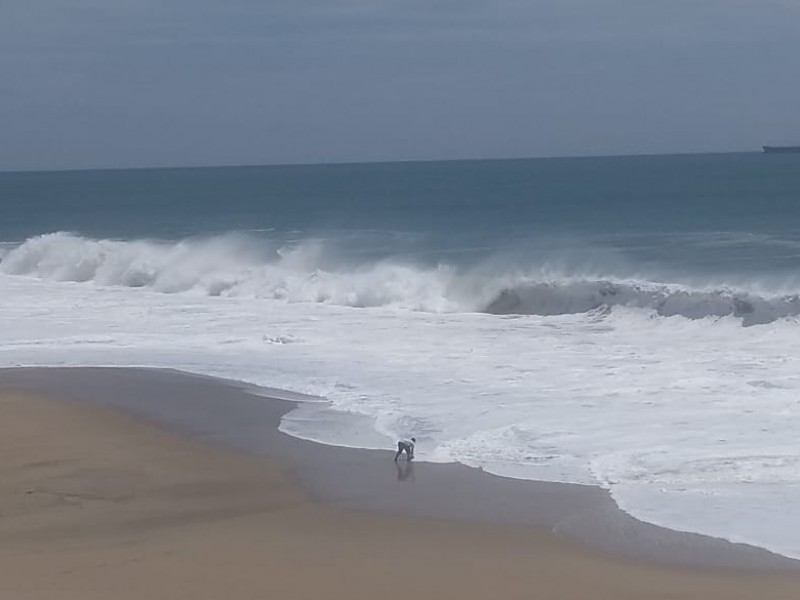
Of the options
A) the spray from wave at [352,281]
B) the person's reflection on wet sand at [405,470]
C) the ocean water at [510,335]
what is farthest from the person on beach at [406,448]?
the spray from wave at [352,281]

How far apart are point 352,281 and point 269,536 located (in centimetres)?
1880

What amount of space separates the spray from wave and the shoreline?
1006 cm

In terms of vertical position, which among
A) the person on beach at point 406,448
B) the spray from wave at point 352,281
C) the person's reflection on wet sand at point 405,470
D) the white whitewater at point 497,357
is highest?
the spray from wave at point 352,281

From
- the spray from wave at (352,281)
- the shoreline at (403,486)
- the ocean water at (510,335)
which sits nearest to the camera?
the shoreline at (403,486)

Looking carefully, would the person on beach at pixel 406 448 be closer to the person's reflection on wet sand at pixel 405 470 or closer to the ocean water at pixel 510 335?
the person's reflection on wet sand at pixel 405 470

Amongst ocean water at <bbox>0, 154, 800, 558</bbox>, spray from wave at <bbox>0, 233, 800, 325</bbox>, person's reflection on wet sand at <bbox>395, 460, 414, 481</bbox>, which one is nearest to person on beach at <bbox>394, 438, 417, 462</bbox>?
person's reflection on wet sand at <bbox>395, 460, 414, 481</bbox>

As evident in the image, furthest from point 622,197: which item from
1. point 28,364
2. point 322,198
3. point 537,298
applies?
point 28,364

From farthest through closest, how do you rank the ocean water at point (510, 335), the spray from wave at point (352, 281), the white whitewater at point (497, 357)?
the spray from wave at point (352, 281)
the ocean water at point (510, 335)
the white whitewater at point (497, 357)

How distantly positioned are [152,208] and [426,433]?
63.3 metres

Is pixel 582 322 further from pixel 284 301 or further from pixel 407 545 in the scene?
pixel 407 545

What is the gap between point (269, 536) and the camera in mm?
9375

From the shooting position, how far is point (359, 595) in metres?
8.02

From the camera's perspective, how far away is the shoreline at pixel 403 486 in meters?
8.91

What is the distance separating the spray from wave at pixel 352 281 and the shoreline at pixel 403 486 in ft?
33.0
